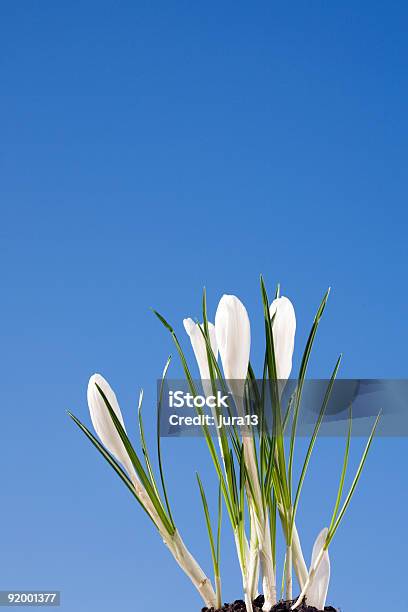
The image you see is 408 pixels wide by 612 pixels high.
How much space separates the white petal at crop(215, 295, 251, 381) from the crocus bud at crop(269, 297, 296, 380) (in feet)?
0.41

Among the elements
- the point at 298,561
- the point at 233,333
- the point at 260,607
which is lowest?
the point at 260,607

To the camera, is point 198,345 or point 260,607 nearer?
point 260,607

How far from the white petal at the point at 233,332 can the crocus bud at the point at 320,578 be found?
49cm

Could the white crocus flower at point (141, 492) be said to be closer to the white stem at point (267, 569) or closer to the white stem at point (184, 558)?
the white stem at point (184, 558)

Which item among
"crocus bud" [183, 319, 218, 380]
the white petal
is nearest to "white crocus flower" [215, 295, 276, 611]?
the white petal

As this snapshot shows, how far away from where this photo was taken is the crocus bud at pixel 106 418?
194 centimetres

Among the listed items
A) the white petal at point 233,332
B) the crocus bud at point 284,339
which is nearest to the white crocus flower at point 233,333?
the white petal at point 233,332

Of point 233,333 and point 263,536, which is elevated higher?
point 233,333

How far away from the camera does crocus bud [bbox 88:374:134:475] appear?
1.94 m

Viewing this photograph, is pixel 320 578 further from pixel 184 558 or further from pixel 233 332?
pixel 233 332

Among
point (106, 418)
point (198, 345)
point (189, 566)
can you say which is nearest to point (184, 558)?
point (189, 566)

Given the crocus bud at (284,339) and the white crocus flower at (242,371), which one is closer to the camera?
the white crocus flower at (242,371)

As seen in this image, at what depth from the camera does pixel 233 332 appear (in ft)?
6.10

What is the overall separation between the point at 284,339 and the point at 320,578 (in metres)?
0.61
